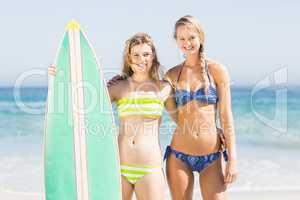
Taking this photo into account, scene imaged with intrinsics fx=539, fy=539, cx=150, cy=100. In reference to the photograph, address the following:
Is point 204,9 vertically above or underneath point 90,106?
above

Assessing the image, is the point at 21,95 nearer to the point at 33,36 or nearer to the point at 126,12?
the point at 33,36

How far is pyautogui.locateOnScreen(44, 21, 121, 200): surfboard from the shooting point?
316cm

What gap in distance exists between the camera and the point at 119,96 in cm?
312

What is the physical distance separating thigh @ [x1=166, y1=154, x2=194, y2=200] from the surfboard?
0.39 metres

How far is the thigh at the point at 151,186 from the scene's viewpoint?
299 cm

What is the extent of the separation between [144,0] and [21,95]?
4.69m

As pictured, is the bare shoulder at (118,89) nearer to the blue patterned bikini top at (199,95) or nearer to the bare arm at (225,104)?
the blue patterned bikini top at (199,95)

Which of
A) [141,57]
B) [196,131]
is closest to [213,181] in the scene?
[196,131]

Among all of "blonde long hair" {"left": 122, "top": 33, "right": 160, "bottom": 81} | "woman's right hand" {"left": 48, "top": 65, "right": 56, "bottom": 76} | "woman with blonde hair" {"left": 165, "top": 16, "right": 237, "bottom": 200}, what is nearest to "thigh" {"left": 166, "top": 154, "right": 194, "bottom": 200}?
"woman with blonde hair" {"left": 165, "top": 16, "right": 237, "bottom": 200}

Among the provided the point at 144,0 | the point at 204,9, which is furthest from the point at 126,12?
the point at 204,9

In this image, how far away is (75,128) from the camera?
126 inches

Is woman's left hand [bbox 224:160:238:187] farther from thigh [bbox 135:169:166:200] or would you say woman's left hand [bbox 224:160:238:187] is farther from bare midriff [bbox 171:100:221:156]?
thigh [bbox 135:169:166:200]

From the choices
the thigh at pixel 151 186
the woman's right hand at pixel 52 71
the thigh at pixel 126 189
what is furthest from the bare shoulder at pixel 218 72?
the woman's right hand at pixel 52 71

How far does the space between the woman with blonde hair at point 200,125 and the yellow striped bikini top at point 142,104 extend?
14 centimetres
